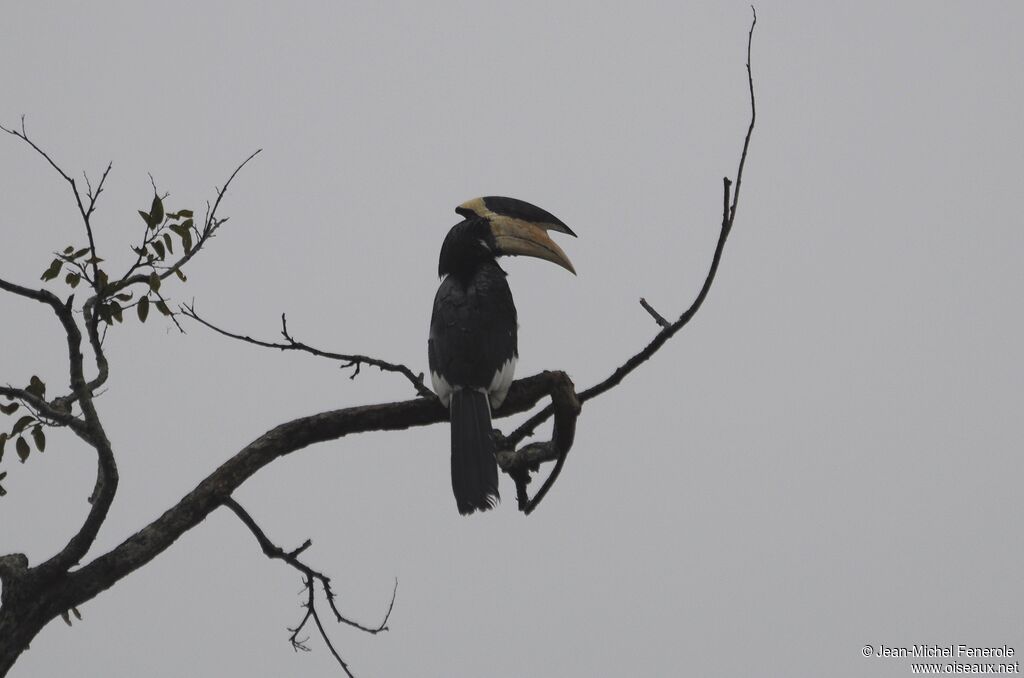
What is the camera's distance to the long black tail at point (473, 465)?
4.39m

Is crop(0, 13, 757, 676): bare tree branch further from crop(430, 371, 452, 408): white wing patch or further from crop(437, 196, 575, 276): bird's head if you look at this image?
crop(437, 196, 575, 276): bird's head

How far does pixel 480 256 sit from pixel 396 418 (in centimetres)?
171

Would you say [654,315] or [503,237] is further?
[503,237]

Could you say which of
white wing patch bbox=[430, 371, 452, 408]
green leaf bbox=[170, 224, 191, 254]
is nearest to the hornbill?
white wing patch bbox=[430, 371, 452, 408]

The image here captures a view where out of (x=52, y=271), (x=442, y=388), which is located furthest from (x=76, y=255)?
(x=442, y=388)

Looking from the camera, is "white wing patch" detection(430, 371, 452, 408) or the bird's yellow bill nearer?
"white wing patch" detection(430, 371, 452, 408)

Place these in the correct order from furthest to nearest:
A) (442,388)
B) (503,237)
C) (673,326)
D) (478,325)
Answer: (503,237), (478,325), (442,388), (673,326)

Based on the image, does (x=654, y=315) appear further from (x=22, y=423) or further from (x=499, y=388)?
(x=22, y=423)

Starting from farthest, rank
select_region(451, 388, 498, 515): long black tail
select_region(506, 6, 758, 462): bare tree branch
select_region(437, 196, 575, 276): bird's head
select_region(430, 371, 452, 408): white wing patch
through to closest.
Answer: select_region(437, 196, 575, 276): bird's head → select_region(430, 371, 452, 408): white wing patch → select_region(451, 388, 498, 515): long black tail → select_region(506, 6, 758, 462): bare tree branch

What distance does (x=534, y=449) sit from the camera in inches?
159

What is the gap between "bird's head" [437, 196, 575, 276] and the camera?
5.62 metres

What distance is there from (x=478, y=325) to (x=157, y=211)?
1.77 metres

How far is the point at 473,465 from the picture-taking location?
4430 mm

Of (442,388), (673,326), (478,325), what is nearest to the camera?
(673,326)
